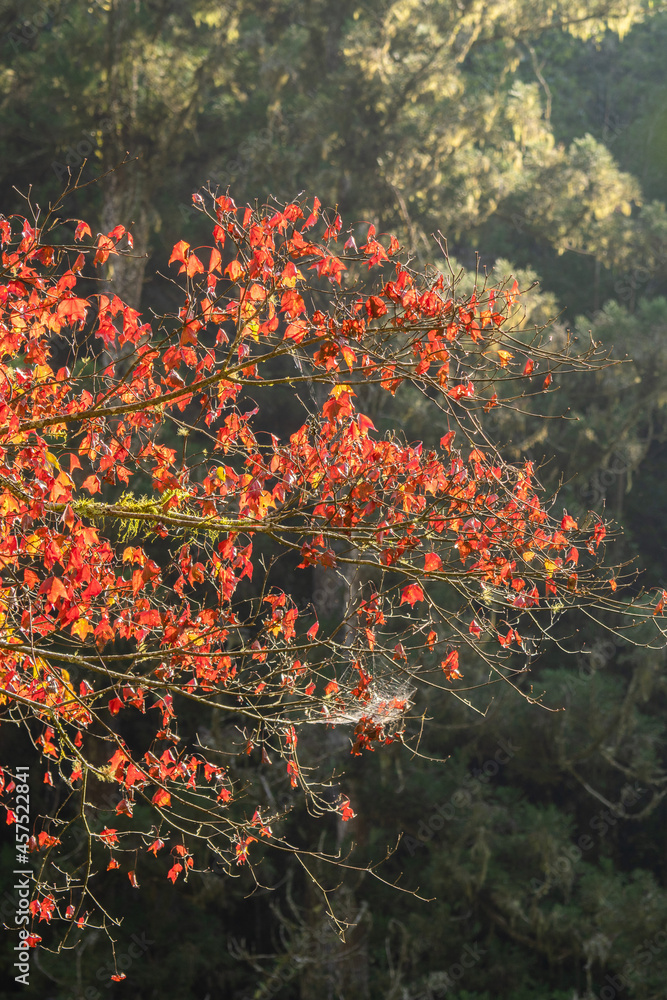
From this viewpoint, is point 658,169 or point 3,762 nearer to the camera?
point 3,762

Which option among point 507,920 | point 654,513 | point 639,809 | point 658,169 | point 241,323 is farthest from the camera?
point 658,169

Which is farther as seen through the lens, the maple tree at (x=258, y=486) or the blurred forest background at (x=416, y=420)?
the blurred forest background at (x=416, y=420)

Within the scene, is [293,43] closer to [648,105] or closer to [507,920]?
[648,105]

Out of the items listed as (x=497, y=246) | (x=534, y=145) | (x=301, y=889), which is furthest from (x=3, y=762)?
(x=497, y=246)

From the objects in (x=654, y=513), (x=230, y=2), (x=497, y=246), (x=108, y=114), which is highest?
(x=230, y=2)

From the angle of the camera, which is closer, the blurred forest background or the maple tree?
the maple tree

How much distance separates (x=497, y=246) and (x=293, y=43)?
649cm

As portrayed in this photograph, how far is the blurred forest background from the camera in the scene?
9.66 metres

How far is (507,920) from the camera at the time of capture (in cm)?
1041

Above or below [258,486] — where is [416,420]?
below

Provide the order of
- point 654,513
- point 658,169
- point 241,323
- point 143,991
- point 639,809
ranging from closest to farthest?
point 241,323 → point 143,991 → point 639,809 → point 654,513 → point 658,169

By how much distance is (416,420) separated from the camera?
10.1 m

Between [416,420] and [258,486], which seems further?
[416,420]

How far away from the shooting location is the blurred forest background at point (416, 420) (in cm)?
966
